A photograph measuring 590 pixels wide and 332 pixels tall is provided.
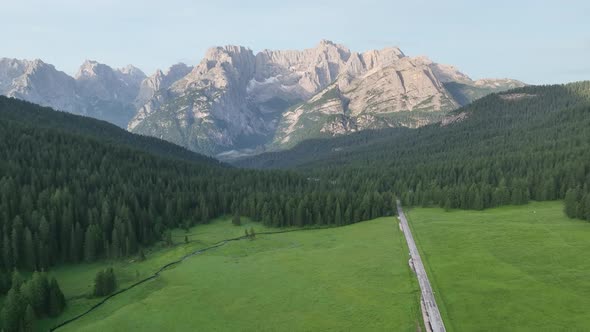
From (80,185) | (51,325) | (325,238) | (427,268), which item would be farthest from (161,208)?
(427,268)

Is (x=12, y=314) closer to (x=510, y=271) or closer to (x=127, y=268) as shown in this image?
(x=127, y=268)

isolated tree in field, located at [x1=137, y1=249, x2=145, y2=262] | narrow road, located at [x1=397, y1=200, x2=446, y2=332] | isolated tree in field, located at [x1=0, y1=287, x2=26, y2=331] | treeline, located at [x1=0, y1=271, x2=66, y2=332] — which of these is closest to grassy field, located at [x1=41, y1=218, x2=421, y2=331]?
narrow road, located at [x1=397, y1=200, x2=446, y2=332]

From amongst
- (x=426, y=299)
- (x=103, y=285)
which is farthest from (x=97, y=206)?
(x=426, y=299)

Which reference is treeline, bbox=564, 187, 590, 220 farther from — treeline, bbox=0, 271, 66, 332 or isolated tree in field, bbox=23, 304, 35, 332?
isolated tree in field, bbox=23, 304, 35, 332

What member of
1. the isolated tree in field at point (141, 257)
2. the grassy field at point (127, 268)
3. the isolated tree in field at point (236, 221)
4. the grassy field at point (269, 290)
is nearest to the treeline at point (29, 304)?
the grassy field at point (127, 268)

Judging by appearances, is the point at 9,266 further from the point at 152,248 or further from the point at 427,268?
the point at 427,268

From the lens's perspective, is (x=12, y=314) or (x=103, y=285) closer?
(x=12, y=314)

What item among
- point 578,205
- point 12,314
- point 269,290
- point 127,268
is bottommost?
point 269,290

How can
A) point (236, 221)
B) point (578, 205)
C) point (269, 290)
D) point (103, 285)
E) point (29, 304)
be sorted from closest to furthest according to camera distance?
point (29, 304)
point (269, 290)
point (103, 285)
point (578, 205)
point (236, 221)
